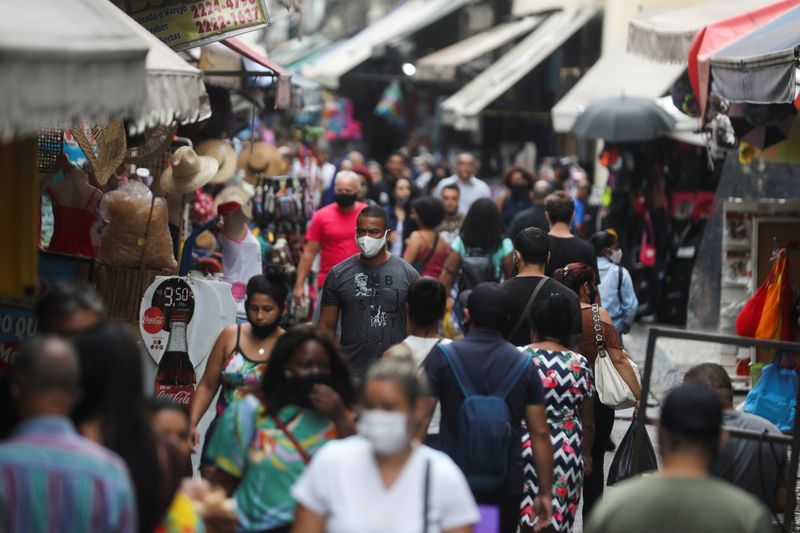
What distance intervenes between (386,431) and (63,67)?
1635 mm

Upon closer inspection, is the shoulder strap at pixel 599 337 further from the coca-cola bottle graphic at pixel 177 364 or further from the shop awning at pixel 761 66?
the coca-cola bottle graphic at pixel 177 364

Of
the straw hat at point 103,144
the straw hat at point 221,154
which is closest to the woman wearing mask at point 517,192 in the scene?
the straw hat at point 221,154

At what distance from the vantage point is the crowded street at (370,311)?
4.58 meters

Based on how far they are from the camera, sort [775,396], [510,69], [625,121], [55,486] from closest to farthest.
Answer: [55,486] < [775,396] < [625,121] < [510,69]

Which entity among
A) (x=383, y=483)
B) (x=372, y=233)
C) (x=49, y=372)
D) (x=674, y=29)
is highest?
(x=674, y=29)

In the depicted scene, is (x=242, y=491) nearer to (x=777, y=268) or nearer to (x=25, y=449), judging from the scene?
(x=25, y=449)

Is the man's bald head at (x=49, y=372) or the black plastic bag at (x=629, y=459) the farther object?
the black plastic bag at (x=629, y=459)

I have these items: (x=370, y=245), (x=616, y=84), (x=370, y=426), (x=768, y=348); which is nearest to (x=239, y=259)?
(x=370, y=245)

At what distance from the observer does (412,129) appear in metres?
31.2

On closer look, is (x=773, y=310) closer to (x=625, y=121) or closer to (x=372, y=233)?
(x=372, y=233)

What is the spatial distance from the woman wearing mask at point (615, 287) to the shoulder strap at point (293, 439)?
19.5 ft

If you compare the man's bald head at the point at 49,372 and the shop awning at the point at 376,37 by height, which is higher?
the shop awning at the point at 376,37

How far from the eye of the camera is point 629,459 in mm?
7578

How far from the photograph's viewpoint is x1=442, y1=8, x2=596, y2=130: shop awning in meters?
24.3
